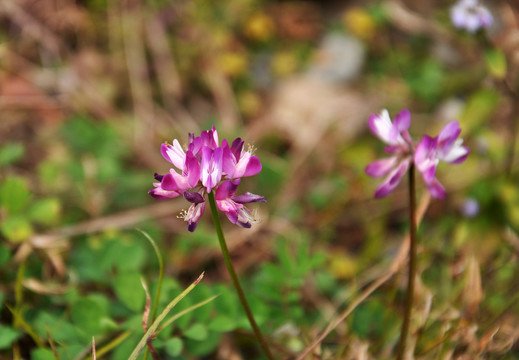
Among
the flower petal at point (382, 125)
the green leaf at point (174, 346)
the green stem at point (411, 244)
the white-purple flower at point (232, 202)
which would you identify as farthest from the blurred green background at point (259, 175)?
the flower petal at point (382, 125)

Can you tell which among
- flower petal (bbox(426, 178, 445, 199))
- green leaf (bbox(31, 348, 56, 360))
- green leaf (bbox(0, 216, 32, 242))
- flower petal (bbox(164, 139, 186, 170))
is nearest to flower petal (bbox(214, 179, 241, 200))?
flower petal (bbox(164, 139, 186, 170))

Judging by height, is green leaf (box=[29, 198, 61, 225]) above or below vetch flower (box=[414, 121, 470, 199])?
below

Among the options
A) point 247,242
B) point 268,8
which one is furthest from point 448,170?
point 268,8

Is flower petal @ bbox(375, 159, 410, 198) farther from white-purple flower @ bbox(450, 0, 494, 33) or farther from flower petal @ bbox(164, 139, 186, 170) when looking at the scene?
white-purple flower @ bbox(450, 0, 494, 33)

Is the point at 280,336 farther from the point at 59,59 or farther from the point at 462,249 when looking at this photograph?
the point at 59,59

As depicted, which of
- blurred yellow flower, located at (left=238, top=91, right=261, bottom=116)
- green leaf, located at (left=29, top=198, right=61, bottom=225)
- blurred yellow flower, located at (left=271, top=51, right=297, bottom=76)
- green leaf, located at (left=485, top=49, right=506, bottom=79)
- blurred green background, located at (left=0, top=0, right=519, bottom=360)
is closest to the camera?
blurred green background, located at (left=0, top=0, right=519, bottom=360)

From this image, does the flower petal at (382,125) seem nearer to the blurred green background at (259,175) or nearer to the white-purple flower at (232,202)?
the white-purple flower at (232,202)
